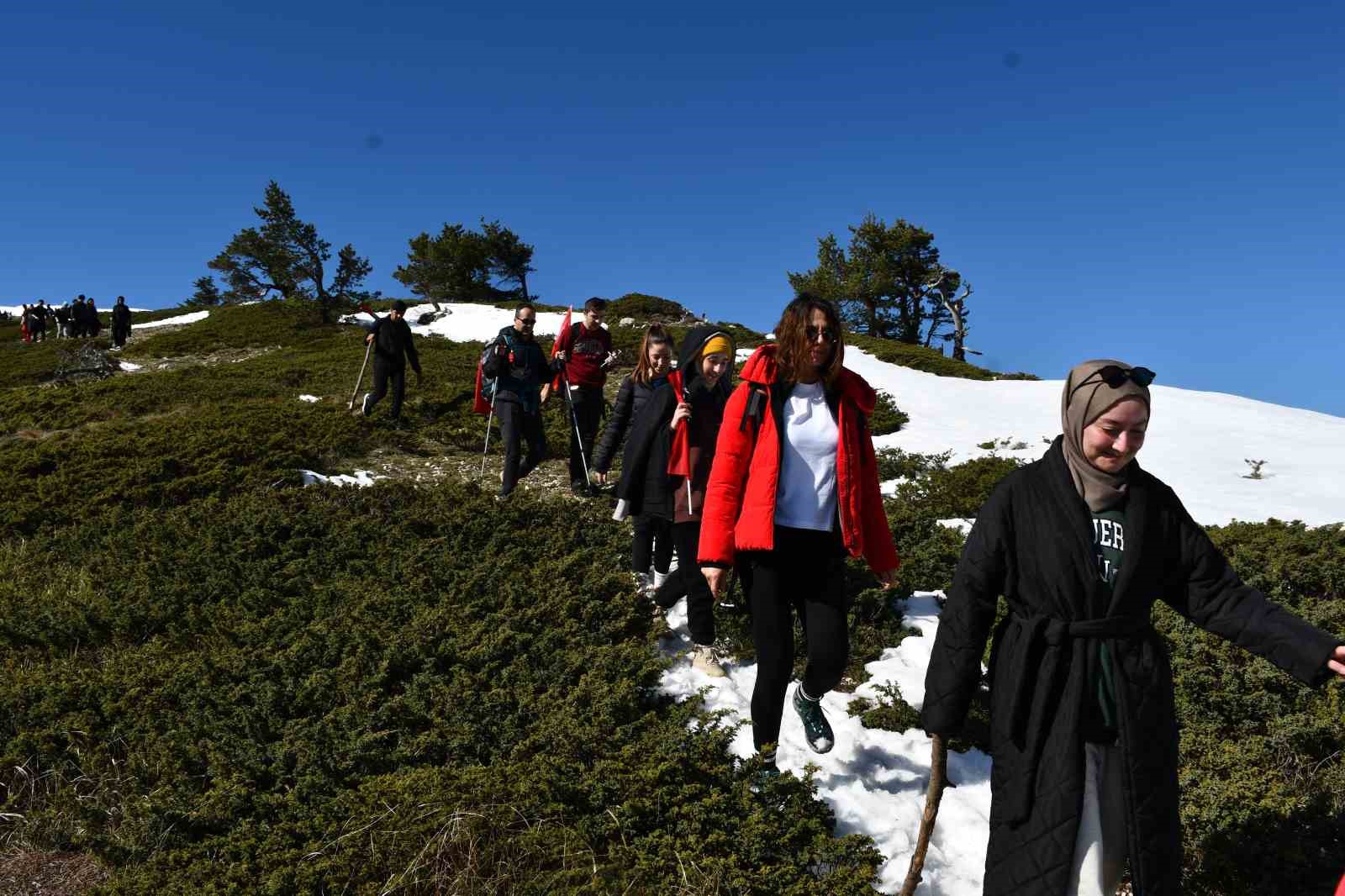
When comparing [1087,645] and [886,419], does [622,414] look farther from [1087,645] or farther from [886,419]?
[886,419]

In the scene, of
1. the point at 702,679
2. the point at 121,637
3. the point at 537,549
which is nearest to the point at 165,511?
the point at 121,637

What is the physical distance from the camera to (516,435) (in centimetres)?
877

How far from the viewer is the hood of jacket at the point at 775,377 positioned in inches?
143

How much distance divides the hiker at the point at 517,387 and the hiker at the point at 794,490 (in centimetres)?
541

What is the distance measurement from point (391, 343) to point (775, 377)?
400 inches

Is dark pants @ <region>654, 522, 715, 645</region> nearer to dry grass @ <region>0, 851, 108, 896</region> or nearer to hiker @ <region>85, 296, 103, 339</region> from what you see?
dry grass @ <region>0, 851, 108, 896</region>

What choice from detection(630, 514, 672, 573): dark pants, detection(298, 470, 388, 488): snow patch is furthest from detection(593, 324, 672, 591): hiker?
detection(298, 470, 388, 488): snow patch

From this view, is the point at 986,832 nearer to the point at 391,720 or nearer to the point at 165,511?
the point at 391,720

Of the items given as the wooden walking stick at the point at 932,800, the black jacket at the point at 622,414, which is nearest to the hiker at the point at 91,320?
the black jacket at the point at 622,414

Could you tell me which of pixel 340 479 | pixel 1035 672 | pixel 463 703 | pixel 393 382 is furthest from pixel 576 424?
pixel 1035 672

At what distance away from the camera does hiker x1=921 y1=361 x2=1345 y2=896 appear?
2.40 m

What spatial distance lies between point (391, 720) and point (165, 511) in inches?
215

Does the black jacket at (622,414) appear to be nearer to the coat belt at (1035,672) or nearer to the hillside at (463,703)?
the hillside at (463,703)

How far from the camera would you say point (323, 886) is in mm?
3250
